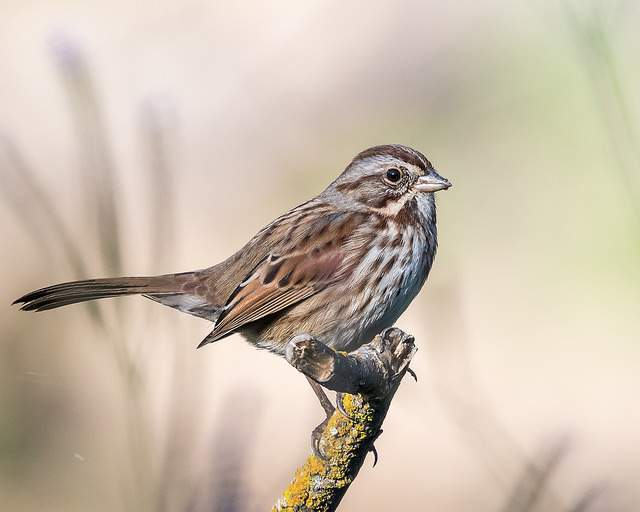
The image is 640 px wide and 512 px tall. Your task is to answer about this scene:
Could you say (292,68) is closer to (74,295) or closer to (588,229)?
(588,229)

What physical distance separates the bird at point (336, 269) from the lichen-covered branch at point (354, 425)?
2.91ft

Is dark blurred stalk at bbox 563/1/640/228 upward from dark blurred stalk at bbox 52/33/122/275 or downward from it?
upward

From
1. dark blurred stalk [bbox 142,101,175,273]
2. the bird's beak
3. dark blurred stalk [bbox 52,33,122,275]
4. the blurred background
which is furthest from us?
the bird's beak

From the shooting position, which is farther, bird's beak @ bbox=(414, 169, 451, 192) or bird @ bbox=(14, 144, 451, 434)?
bird's beak @ bbox=(414, 169, 451, 192)

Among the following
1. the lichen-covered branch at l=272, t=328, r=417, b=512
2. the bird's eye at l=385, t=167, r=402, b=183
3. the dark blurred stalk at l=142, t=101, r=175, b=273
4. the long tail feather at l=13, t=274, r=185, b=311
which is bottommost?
the long tail feather at l=13, t=274, r=185, b=311

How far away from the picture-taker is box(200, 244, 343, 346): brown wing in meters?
3.62

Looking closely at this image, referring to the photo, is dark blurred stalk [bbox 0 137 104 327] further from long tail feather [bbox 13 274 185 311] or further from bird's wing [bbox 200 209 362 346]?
bird's wing [bbox 200 209 362 346]

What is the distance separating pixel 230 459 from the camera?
3.16 meters

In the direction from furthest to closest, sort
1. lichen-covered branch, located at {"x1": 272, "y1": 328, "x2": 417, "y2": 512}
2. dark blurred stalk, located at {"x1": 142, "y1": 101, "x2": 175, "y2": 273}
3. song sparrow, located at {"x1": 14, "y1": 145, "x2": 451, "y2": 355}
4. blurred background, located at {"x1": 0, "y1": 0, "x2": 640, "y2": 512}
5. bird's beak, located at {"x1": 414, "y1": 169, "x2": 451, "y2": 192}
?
1. bird's beak, located at {"x1": 414, "y1": 169, "x2": 451, "y2": 192}
2. song sparrow, located at {"x1": 14, "y1": 145, "x2": 451, "y2": 355}
3. blurred background, located at {"x1": 0, "y1": 0, "x2": 640, "y2": 512}
4. dark blurred stalk, located at {"x1": 142, "y1": 101, "x2": 175, "y2": 273}
5. lichen-covered branch, located at {"x1": 272, "y1": 328, "x2": 417, "y2": 512}

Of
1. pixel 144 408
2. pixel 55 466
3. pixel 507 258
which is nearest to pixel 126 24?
pixel 507 258

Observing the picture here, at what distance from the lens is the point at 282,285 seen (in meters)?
3.66

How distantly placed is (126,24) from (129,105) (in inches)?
38.0

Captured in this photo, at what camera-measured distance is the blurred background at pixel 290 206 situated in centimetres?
306

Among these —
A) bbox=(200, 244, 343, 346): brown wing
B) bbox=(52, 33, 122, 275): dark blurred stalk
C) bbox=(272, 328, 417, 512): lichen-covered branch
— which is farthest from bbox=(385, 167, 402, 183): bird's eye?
bbox=(272, 328, 417, 512): lichen-covered branch
